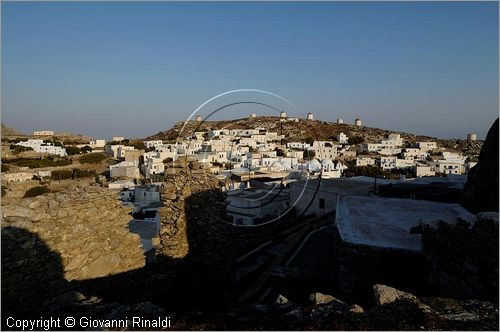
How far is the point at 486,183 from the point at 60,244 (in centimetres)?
1087

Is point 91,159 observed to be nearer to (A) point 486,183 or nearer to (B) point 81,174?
(B) point 81,174

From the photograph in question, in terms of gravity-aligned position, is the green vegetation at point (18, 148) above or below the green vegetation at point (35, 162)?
above

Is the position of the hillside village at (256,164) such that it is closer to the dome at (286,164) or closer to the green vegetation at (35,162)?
the dome at (286,164)

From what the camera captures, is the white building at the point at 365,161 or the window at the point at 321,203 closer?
the window at the point at 321,203

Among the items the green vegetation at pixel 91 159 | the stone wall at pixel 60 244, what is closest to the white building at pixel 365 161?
the green vegetation at pixel 91 159

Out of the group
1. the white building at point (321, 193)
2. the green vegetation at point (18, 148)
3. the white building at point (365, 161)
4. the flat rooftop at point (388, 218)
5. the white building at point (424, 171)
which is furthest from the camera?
the white building at point (365, 161)

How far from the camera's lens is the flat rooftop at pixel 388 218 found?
25.6ft

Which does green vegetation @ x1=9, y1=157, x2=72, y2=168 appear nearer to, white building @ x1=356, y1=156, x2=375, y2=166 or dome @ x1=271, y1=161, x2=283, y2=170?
dome @ x1=271, y1=161, x2=283, y2=170

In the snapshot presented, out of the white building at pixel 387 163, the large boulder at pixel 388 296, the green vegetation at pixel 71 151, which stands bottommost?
the white building at pixel 387 163

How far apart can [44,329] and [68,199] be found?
2.00 meters

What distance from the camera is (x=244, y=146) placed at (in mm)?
71250

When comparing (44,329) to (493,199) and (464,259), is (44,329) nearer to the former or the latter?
(464,259)

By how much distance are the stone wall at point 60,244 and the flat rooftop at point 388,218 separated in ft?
15.7

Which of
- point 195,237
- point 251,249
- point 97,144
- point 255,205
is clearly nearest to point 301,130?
point 97,144
